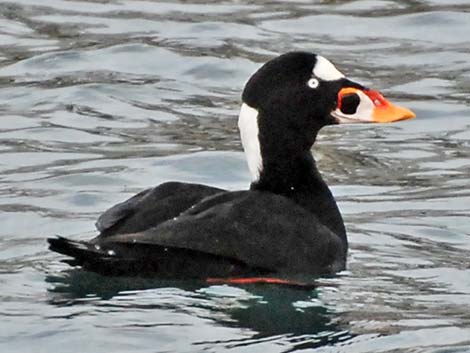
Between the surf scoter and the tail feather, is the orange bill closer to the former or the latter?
the surf scoter

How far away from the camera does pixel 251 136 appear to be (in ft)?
27.4

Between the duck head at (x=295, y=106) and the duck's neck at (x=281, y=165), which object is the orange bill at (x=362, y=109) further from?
the duck's neck at (x=281, y=165)

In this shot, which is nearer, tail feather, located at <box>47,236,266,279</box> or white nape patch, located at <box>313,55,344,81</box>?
tail feather, located at <box>47,236,266,279</box>

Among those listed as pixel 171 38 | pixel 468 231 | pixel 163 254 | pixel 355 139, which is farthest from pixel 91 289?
pixel 171 38

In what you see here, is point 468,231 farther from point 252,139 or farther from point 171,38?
point 171,38

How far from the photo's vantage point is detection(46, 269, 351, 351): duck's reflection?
24.2 feet

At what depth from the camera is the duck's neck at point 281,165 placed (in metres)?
8.31

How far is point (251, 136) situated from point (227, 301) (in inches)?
39.9

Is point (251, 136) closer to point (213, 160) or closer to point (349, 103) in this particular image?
point (349, 103)

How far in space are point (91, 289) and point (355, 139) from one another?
3.52 metres

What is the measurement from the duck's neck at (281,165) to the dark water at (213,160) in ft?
1.14

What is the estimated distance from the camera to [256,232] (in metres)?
7.74

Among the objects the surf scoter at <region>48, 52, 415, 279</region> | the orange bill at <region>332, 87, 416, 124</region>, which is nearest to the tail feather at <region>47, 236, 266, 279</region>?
the surf scoter at <region>48, 52, 415, 279</region>

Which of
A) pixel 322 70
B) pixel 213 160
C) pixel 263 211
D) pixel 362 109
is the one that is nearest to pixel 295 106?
pixel 322 70
